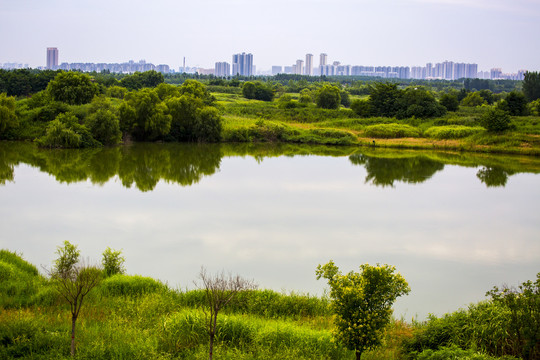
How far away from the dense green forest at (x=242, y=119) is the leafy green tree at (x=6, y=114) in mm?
59

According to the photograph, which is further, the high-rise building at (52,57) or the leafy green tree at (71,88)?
the high-rise building at (52,57)

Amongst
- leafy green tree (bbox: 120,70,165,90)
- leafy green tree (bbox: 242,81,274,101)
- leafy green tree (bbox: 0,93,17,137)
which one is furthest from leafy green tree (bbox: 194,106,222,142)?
leafy green tree (bbox: 242,81,274,101)

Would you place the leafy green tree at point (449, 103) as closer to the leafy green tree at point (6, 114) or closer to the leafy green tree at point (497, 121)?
the leafy green tree at point (497, 121)

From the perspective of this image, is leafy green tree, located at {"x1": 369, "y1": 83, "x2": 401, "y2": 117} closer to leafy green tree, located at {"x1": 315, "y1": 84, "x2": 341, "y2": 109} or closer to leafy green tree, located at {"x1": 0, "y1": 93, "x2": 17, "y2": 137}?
leafy green tree, located at {"x1": 315, "y1": 84, "x2": 341, "y2": 109}

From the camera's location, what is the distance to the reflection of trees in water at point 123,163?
20.8 m

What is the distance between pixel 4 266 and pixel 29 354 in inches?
134

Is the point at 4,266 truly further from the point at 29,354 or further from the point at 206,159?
the point at 206,159

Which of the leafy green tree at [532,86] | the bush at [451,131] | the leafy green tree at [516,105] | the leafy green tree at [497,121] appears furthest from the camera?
the leafy green tree at [532,86]

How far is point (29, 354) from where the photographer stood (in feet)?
19.8

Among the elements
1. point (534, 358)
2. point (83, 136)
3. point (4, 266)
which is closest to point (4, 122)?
point (83, 136)

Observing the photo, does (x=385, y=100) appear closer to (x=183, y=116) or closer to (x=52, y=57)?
(x=183, y=116)

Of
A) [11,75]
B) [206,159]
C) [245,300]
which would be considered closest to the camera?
[245,300]

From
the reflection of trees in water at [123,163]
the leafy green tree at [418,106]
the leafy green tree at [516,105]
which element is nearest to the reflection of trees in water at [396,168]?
the reflection of trees in water at [123,163]

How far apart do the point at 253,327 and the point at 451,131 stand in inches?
1260
